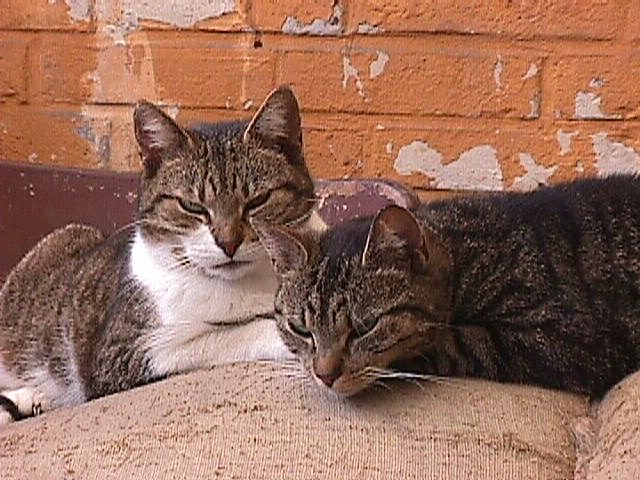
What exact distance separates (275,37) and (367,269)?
3.01 ft

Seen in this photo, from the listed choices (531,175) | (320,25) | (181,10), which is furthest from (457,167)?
(181,10)

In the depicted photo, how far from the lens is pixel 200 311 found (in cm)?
143

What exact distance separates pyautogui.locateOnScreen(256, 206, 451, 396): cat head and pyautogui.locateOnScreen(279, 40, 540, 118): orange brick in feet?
2.43

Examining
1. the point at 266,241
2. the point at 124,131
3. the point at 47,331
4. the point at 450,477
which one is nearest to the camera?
the point at 450,477

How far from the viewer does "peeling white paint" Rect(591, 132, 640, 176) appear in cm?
191

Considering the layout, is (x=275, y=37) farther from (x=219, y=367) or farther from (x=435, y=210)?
(x=219, y=367)

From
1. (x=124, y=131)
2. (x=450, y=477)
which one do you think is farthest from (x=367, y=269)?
(x=124, y=131)

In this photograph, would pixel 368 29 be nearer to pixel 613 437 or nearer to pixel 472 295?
pixel 472 295

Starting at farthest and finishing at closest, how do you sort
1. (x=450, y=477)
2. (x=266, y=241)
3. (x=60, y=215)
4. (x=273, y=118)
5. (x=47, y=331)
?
(x=60, y=215) → (x=47, y=331) → (x=273, y=118) → (x=266, y=241) → (x=450, y=477)

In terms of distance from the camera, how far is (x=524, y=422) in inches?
44.4

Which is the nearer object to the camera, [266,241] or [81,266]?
[266,241]

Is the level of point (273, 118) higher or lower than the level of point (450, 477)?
higher

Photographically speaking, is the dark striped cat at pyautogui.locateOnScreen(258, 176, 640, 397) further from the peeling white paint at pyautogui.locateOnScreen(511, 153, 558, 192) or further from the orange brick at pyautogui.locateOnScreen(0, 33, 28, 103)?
the orange brick at pyautogui.locateOnScreen(0, 33, 28, 103)

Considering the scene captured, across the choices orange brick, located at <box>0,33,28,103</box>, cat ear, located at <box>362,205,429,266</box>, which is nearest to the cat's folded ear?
cat ear, located at <box>362,205,429,266</box>
